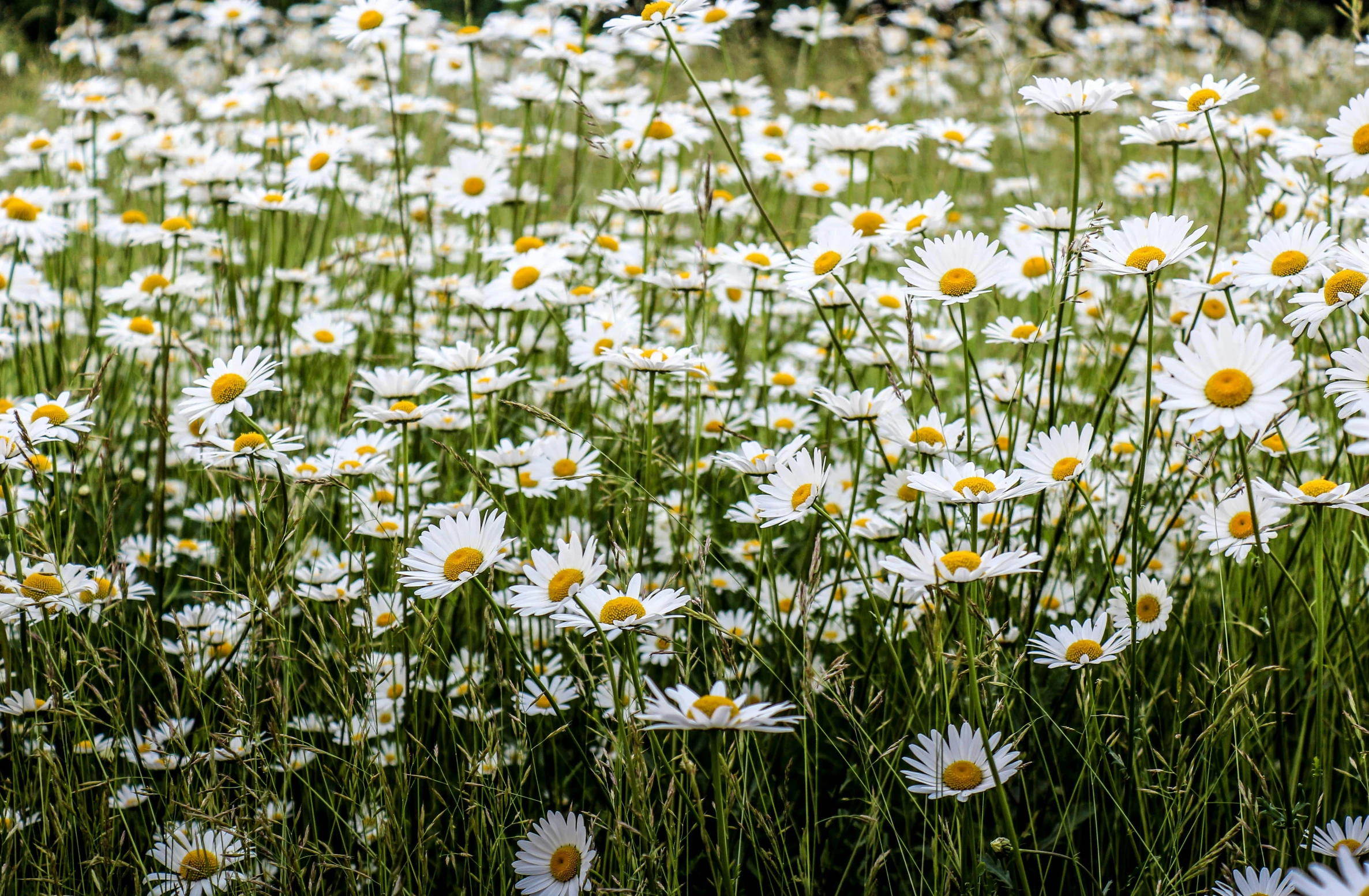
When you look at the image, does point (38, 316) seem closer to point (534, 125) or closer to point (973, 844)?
point (973, 844)

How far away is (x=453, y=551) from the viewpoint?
1.23 m

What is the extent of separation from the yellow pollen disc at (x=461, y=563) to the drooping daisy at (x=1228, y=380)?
778 millimetres

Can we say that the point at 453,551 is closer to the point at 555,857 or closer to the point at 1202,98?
the point at 555,857

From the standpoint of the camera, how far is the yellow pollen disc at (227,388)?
149cm

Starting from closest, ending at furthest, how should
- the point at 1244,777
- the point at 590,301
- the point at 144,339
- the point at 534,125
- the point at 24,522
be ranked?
the point at 1244,777, the point at 24,522, the point at 590,301, the point at 144,339, the point at 534,125

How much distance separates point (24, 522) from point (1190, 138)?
212cm

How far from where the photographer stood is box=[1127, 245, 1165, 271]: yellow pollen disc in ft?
4.06

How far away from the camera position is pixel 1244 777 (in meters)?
1.30

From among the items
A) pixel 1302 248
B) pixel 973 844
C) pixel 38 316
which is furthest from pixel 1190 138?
pixel 38 316

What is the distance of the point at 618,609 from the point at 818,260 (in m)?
0.71

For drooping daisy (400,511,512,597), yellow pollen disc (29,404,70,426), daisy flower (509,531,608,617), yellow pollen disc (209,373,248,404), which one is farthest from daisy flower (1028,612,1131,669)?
yellow pollen disc (29,404,70,426)

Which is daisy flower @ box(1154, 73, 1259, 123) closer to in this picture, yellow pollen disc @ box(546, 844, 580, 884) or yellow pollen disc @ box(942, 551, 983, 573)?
yellow pollen disc @ box(942, 551, 983, 573)

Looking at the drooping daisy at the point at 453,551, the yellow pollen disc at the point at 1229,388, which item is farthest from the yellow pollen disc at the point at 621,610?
the yellow pollen disc at the point at 1229,388

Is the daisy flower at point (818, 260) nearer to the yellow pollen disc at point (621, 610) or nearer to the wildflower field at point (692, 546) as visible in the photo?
the wildflower field at point (692, 546)
